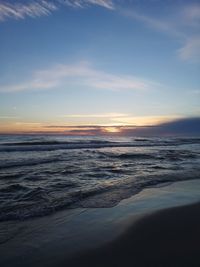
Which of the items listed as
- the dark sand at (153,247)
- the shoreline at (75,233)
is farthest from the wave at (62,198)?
the dark sand at (153,247)

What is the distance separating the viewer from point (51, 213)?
18.1ft

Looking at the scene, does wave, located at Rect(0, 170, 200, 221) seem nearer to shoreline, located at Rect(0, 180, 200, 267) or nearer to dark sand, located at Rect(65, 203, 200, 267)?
shoreline, located at Rect(0, 180, 200, 267)

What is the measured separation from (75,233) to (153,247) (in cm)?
133

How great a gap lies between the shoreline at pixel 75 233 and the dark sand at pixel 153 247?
0.02 meters

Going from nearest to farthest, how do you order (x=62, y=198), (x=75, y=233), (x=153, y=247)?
(x=153, y=247), (x=75, y=233), (x=62, y=198)

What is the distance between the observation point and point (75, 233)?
435cm

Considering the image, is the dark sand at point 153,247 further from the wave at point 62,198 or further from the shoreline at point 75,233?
the wave at point 62,198

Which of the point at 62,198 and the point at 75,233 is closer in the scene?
the point at 75,233

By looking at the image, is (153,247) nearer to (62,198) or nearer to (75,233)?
(75,233)

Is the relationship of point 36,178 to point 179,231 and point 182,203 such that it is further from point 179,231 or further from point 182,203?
point 179,231

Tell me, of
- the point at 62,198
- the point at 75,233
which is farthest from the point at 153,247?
the point at 62,198

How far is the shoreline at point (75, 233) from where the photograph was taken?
11.6ft

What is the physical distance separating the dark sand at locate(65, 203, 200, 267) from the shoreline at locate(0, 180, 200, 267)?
0.02 m

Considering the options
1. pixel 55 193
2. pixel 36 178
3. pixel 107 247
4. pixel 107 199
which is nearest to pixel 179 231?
pixel 107 247
